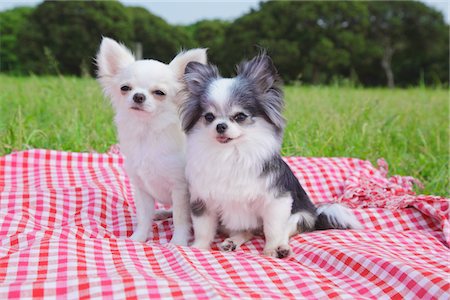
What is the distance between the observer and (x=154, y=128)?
7.52 ft

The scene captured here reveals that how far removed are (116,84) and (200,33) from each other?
17.7 metres

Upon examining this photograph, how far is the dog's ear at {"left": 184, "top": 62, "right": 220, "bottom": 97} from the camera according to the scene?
2.13 meters

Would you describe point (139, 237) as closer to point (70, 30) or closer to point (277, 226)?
point (277, 226)

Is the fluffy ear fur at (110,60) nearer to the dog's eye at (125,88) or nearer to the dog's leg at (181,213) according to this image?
the dog's eye at (125,88)

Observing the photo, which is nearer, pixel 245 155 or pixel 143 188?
pixel 245 155

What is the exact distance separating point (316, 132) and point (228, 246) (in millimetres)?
2087

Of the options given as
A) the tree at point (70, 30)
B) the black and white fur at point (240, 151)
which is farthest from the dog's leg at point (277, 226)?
the tree at point (70, 30)

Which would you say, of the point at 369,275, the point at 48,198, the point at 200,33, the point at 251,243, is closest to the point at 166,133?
the point at 251,243

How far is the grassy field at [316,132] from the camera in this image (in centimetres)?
384

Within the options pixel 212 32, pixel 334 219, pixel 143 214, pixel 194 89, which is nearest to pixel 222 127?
pixel 194 89

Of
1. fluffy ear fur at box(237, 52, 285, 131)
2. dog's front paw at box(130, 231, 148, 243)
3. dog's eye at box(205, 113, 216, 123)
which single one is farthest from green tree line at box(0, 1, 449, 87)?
dog's eye at box(205, 113, 216, 123)

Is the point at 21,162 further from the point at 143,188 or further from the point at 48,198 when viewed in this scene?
the point at 143,188

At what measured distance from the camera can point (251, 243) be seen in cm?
233

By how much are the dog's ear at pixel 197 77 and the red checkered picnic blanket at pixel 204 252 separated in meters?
0.69
